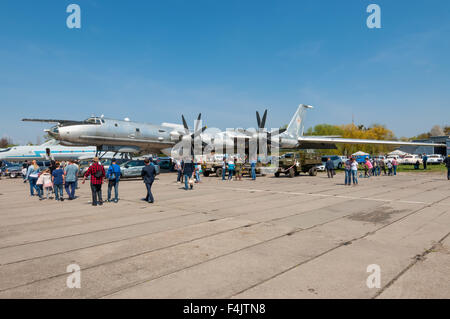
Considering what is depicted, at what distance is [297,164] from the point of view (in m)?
21.9

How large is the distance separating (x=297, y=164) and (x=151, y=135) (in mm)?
12939

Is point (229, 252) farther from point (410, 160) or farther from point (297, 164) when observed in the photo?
point (410, 160)

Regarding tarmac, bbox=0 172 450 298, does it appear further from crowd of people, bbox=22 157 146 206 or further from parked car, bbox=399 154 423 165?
parked car, bbox=399 154 423 165

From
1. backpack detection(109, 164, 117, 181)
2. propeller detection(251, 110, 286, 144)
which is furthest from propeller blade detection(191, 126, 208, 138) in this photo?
backpack detection(109, 164, 117, 181)

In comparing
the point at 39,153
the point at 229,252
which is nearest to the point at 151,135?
the point at 39,153

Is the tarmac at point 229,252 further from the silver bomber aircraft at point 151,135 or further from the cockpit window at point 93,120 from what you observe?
the cockpit window at point 93,120

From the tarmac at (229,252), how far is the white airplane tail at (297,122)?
2251 cm

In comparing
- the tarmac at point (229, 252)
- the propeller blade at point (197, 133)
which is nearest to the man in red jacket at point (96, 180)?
the tarmac at point (229, 252)

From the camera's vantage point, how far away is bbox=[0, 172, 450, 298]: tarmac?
3.54m

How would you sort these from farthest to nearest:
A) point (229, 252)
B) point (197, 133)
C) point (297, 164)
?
point (197, 133) → point (297, 164) → point (229, 252)

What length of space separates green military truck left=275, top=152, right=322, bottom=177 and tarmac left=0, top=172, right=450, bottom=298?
1290 centimetres
